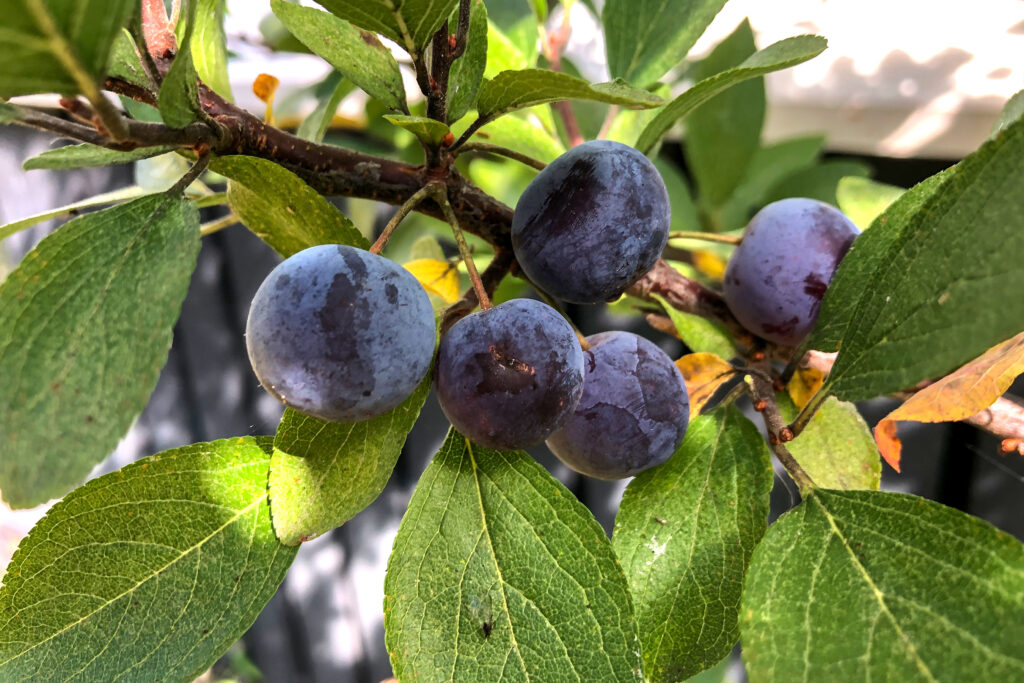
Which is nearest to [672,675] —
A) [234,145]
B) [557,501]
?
[557,501]

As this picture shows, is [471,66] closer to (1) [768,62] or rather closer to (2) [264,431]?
(1) [768,62]

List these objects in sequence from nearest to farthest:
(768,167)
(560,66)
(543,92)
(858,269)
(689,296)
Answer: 1. (543,92)
2. (858,269)
3. (689,296)
4. (560,66)
5. (768,167)

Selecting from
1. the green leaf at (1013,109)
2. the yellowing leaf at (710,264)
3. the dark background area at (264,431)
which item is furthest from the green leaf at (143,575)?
the dark background area at (264,431)

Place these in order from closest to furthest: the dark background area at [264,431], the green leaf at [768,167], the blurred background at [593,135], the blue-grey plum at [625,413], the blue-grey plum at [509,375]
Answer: the blue-grey plum at [509,375] → the blue-grey plum at [625,413] → the blurred background at [593,135] → the green leaf at [768,167] → the dark background area at [264,431]

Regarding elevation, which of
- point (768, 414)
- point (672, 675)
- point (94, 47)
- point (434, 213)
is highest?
point (94, 47)

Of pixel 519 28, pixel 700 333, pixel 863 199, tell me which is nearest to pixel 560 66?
pixel 519 28

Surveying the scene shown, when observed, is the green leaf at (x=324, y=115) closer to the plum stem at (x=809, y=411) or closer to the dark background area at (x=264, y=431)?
the plum stem at (x=809, y=411)

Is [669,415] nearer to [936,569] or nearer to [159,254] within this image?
[936,569]
